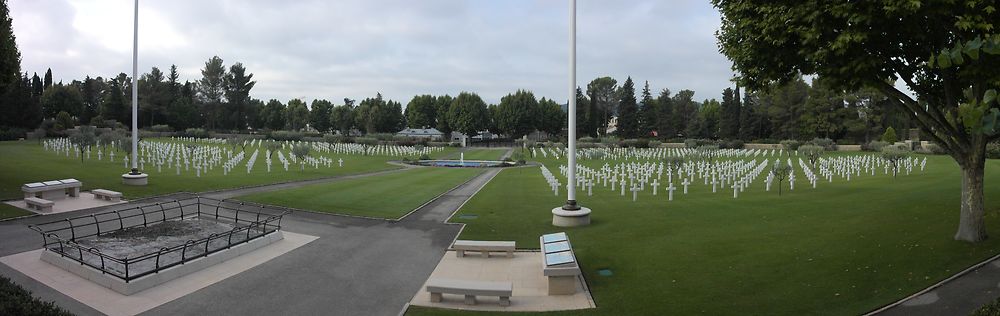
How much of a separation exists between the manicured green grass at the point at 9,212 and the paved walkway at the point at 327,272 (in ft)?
2.64

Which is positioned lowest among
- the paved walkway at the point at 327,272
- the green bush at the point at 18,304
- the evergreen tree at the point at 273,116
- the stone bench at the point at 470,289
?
the paved walkway at the point at 327,272

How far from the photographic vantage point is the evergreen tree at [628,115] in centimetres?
10388

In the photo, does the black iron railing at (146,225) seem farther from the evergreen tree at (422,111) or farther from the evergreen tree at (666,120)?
the evergreen tree at (422,111)

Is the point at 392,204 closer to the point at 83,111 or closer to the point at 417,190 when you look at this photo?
the point at 417,190

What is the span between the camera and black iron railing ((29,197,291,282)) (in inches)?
434

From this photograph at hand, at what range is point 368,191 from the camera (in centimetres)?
2558

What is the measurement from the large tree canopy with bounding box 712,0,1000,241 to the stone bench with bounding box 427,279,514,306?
8508 millimetres

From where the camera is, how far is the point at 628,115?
103875mm

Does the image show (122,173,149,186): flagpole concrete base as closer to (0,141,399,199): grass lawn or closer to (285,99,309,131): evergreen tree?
(0,141,399,199): grass lawn

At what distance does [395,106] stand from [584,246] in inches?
4613

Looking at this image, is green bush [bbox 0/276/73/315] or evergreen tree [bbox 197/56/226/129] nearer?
green bush [bbox 0/276/73/315]

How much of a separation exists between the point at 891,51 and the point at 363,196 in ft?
64.6

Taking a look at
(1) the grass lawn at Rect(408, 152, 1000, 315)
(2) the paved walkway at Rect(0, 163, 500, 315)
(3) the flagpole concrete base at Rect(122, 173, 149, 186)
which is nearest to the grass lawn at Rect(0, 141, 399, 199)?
(3) the flagpole concrete base at Rect(122, 173, 149, 186)

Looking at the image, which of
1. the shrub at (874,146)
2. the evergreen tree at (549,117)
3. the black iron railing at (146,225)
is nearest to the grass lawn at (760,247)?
the black iron railing at (146,225)
